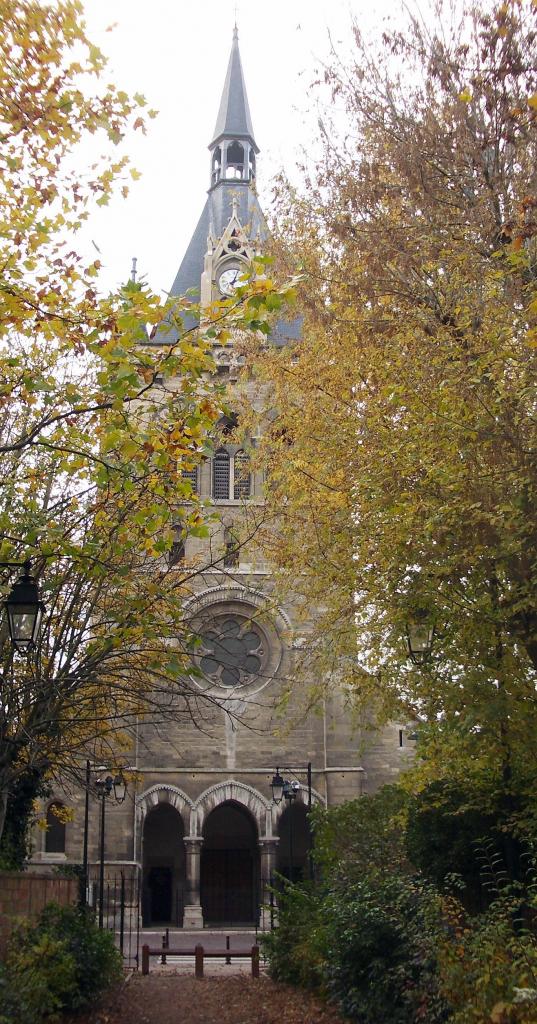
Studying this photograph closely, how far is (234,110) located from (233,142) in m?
1.45

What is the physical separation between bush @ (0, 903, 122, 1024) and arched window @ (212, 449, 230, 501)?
20.7 m

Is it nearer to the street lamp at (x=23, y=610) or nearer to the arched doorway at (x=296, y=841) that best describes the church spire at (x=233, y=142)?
the arched doorway at (x=296, y=841)

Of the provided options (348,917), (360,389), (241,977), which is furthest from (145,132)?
(241,977)

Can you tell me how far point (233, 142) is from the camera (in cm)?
4462

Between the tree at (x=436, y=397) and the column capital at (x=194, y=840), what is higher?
the tree at (x=436, y=397)

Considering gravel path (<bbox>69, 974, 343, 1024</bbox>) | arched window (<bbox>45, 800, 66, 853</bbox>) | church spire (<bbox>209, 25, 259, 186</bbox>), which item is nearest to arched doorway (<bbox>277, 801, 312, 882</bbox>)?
arched window (<bbox>45, 800, 66, 853</bbox>)

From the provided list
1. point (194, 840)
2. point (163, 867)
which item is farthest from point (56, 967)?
point (163, 867)

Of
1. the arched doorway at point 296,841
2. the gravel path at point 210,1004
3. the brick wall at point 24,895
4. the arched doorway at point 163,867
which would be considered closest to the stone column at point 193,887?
the arched doorway at point 163,867

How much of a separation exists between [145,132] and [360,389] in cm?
701

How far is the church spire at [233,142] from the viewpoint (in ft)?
146

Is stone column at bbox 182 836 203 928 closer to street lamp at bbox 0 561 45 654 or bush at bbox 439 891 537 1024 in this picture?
bush at bbox 439 891 537 1024

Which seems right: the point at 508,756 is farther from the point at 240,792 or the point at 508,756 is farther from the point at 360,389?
the point at 240,792

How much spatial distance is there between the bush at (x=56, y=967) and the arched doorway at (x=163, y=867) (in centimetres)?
1802

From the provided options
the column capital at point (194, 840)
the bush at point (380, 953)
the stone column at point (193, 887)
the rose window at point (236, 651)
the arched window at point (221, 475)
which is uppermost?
the arched window at point (221, 475)
